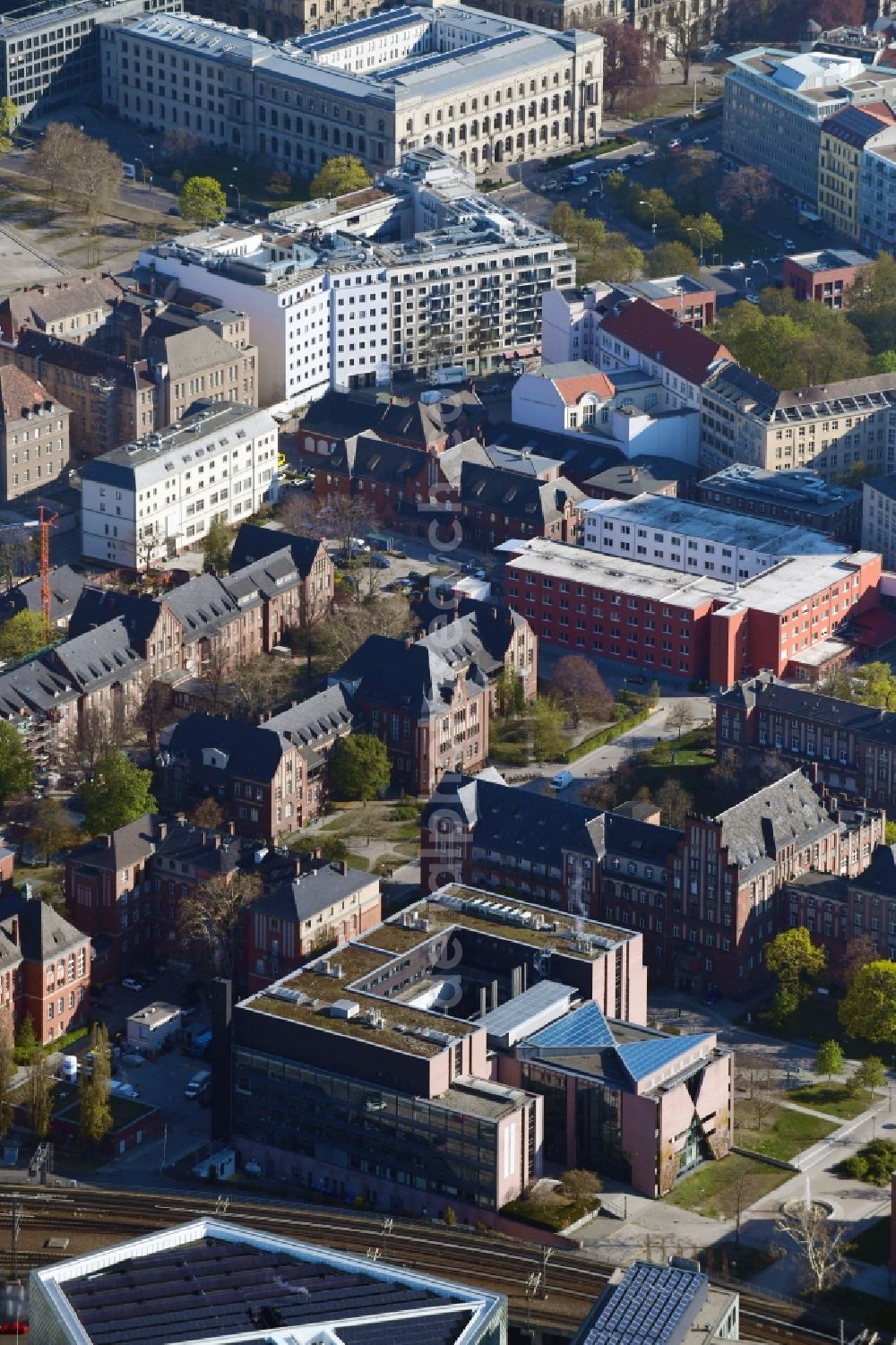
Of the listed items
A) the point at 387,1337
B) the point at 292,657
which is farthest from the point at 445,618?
the point at 387,1337

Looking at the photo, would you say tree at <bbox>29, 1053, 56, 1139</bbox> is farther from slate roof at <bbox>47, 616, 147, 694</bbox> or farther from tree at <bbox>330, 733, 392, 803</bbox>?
slate roof at <bbox>47, 616, 147, 694</bbox>

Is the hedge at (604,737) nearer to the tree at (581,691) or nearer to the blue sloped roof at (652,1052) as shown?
the tree at (581,691)

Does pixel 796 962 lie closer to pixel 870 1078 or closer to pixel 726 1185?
pixel 870 1078

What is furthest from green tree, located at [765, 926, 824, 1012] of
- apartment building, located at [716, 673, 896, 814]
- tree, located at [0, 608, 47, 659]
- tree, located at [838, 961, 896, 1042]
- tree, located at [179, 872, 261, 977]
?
tree, located at [0, 608, 47, 659]

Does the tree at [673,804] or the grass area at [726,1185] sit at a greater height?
the tree at [673,804]

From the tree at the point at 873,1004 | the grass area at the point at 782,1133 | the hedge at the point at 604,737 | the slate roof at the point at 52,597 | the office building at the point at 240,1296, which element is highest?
the office building at the point at 240,1296

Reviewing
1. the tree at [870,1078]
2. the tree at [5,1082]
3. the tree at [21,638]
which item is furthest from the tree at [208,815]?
the tree at [870,1078]
